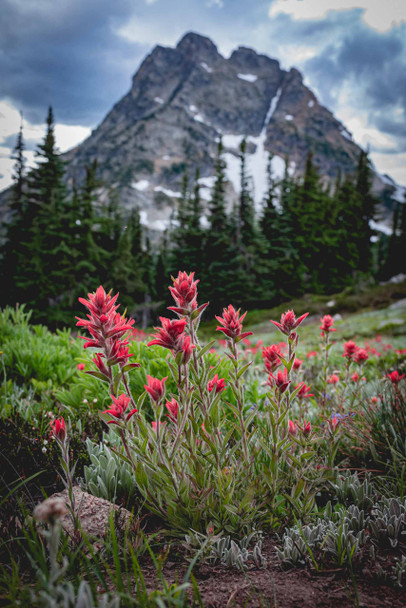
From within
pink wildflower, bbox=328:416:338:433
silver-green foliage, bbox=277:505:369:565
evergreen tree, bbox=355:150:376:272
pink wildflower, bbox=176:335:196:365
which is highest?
evergreen tree, bbox=355:150:376:272

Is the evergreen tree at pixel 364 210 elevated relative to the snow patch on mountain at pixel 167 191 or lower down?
lower down

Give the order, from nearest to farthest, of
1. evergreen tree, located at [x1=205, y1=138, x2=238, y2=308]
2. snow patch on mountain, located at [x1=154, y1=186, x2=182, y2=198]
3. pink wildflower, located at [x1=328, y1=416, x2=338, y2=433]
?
pink wildflower, located at [x1=328, y1=416, x2=338, y2=433] → evergreen tree, located at [x1=205, y1=138, x2=238, y2=308] → snow patch on mountain, located at [x1=154, y1=186, x2=182, y2=198]

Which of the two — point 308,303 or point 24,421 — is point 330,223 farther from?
point 24,421

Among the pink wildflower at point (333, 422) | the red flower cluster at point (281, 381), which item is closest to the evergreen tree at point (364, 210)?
the pink wildflower at point (333, 422)

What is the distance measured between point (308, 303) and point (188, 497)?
87.5ft

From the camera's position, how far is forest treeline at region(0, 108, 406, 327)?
2162 cm

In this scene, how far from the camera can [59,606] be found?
1.05 meters

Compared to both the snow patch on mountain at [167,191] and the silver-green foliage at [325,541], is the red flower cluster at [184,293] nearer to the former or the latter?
the silver-green foliage at [325,541]

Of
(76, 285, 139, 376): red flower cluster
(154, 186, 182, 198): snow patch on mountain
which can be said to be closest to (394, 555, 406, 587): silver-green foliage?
(76, 285, 139, 376): red flower cluster

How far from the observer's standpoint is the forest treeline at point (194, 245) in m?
21.6

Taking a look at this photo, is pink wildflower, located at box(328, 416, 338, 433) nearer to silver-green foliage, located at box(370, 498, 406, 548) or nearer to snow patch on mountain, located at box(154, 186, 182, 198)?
silver-green foliage, located at box(370, 498, 406, 548)

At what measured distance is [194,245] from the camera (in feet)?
101

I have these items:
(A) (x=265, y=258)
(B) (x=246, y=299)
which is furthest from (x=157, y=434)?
(A) (x=265, y=258)

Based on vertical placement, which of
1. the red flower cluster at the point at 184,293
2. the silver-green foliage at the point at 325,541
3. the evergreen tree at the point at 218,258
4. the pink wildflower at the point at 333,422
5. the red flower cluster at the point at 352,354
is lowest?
the silver-green foliage at the point at 325,541
